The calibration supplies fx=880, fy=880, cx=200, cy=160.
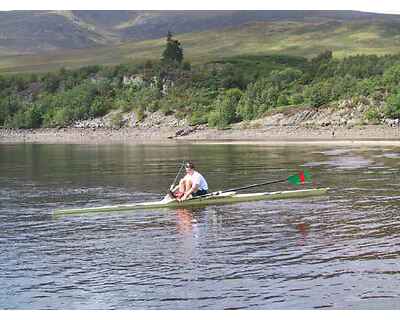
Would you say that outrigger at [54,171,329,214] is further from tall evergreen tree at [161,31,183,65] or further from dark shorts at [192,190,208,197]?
tall evergreen tree at [161,31,183,65]

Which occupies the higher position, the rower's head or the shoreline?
the rower's head

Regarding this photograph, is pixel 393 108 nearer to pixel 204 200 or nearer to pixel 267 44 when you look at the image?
pixel 204 200

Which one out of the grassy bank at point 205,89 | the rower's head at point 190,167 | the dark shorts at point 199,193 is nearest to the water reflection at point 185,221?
the dark shorts at point 199,193

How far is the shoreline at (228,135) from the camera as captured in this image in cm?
6370

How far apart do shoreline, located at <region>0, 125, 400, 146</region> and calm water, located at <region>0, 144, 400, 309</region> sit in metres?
31.8

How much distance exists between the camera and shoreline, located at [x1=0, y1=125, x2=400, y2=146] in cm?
6370

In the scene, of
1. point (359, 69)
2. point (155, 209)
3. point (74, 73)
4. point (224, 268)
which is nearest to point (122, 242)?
point (224, 268)

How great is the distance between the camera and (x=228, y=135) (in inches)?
2995

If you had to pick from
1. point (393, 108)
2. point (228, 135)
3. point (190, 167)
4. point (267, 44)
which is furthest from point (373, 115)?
point (267, 44)

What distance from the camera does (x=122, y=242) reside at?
709 inches

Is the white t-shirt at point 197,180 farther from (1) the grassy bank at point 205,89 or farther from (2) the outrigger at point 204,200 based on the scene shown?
(1) the grassy bank at point 205,89

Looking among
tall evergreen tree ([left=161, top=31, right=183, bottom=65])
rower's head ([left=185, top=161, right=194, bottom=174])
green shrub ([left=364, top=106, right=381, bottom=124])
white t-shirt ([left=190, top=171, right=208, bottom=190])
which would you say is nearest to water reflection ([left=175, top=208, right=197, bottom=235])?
white t-shirt ([left=190, top=171, right=208, bottom=190])
